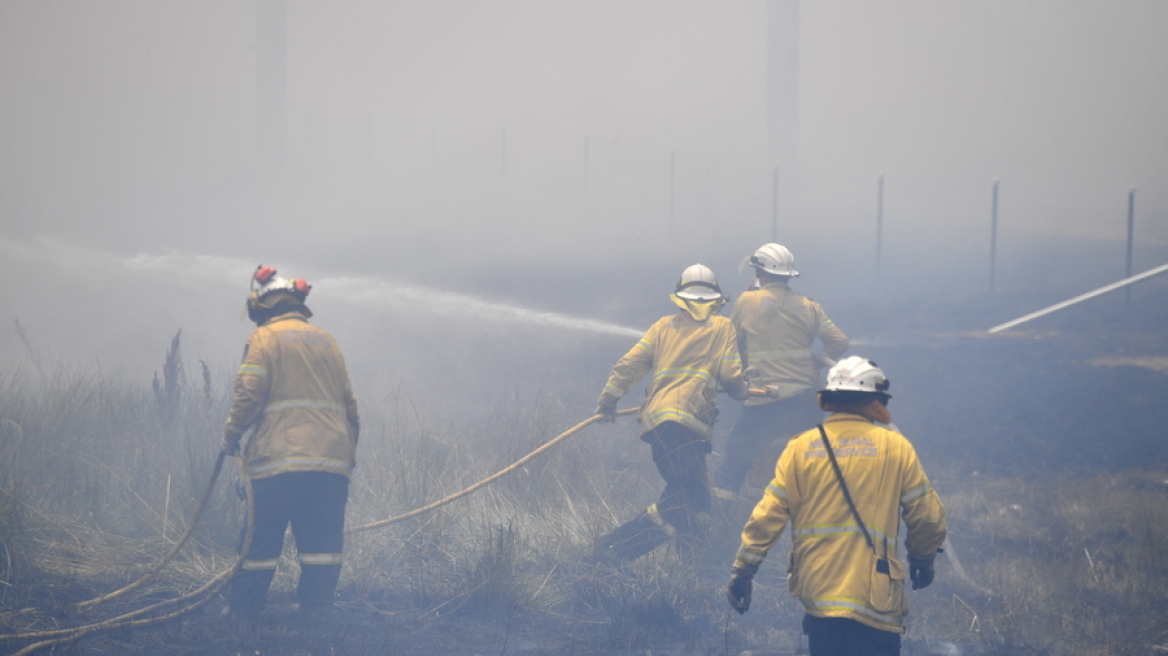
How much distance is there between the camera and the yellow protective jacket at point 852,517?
12.0 feet

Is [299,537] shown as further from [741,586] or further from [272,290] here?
[741,586]

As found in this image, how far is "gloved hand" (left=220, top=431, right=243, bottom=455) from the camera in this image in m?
5.80

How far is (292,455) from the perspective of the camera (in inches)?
224

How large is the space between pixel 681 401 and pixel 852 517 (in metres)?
3.08

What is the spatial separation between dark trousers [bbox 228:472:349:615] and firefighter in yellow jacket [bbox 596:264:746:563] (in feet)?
6.93

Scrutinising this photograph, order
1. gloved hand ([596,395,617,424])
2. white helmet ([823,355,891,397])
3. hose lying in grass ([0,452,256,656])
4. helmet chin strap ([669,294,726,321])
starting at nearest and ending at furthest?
white helmet ([823,355,891,397])
hose lying in grass ([0,452,256,656])
helmet chin strap ([669,294,726,321])
gloved hand ([596,395,617,424])

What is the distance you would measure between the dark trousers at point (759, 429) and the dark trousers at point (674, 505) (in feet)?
2.78

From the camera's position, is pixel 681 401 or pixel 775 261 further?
pixel 775 261

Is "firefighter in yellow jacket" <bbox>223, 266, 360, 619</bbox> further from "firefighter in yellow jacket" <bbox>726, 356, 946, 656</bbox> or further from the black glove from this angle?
Result: the black glove

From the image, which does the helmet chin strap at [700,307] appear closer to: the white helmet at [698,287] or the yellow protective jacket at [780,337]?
the white helmet at [698,287]

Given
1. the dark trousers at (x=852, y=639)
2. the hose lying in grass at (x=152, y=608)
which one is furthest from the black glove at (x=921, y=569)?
the hose lying in grass at (x=152, y=608)

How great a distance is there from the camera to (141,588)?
618cm

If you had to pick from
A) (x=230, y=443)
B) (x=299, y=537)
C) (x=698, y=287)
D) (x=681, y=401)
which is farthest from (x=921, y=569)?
(x=230, y=443)

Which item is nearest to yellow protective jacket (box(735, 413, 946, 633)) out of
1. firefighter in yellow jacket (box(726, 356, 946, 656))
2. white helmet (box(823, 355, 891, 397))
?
firefighter in yellow jacket (box(726, 356, 946, 656))
